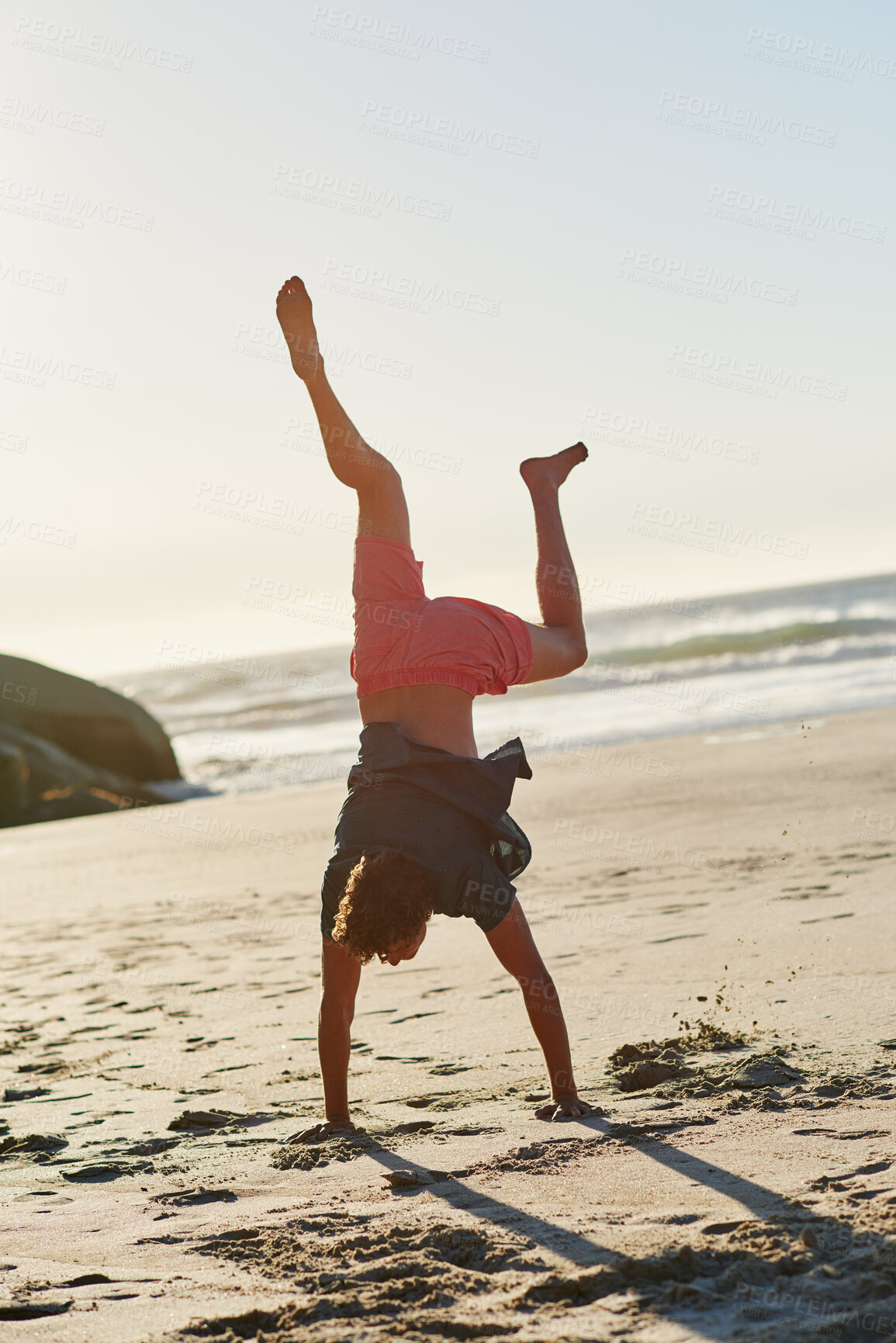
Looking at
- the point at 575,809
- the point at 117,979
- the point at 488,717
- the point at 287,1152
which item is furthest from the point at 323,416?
the point at 488,717

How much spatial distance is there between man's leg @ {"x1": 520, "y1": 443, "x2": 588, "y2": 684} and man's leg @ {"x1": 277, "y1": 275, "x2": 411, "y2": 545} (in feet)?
1.62

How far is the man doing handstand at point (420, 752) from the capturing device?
339cm

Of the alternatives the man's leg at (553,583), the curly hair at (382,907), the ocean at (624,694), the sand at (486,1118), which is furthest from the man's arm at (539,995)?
the ocean at (624,694)

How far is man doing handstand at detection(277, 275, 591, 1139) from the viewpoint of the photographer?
11.1ft

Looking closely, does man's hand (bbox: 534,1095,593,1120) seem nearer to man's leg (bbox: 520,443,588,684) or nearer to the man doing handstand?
the man doing handstand

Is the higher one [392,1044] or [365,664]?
[365,664]

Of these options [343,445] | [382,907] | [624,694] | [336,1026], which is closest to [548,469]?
[343,445]

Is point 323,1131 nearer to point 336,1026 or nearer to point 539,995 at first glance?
point 336,1026

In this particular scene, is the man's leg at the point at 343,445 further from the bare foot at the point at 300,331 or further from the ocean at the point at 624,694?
the ocean at the point at 624,694

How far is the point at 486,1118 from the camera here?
344 centimetres

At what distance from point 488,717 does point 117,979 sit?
1422 centimetres

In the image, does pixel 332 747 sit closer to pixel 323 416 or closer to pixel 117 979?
pixel 117 979

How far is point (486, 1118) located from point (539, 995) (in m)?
0.40

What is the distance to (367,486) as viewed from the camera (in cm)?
371
